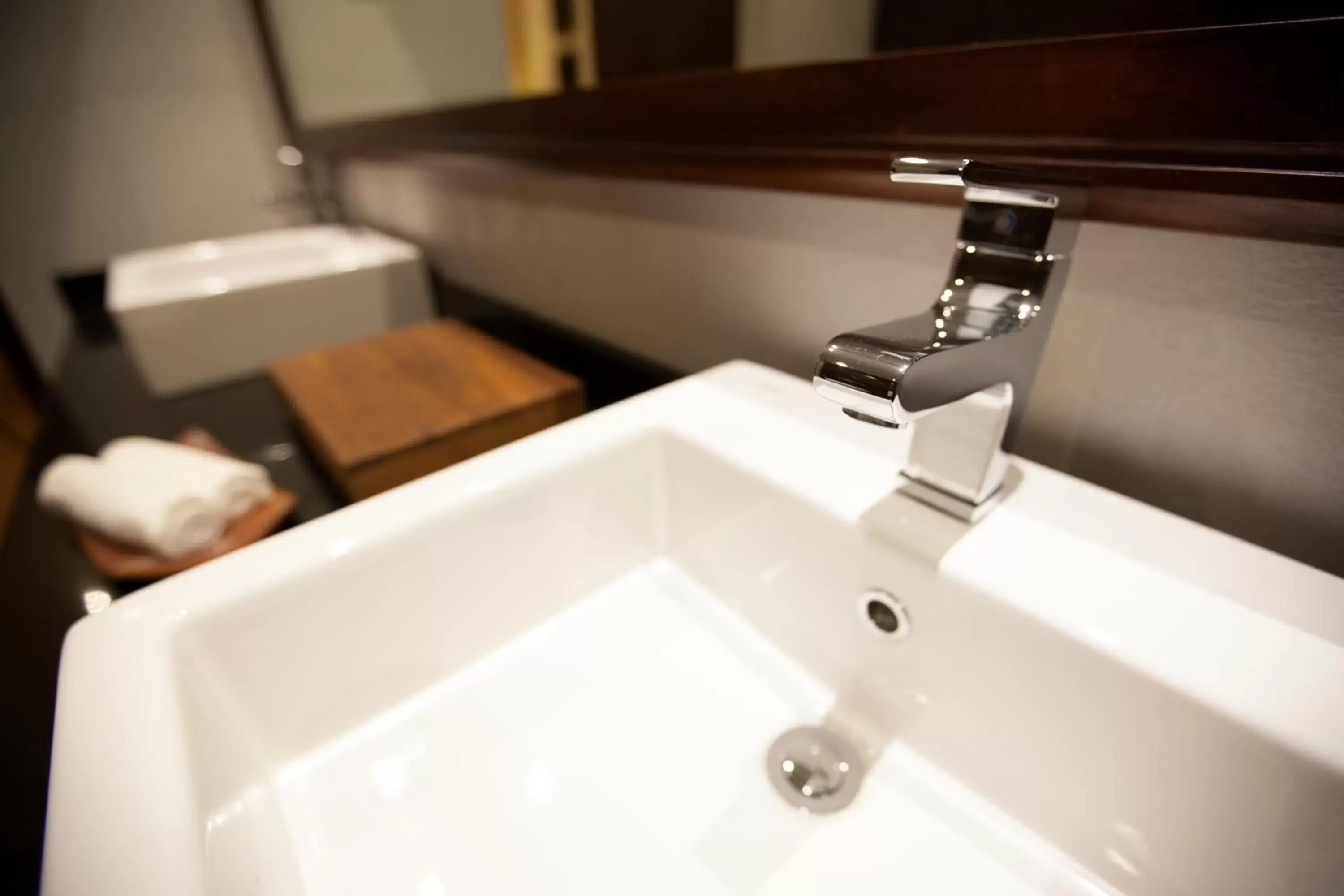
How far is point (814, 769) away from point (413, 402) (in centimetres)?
49

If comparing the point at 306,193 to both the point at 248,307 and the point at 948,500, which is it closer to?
the point at 248,307

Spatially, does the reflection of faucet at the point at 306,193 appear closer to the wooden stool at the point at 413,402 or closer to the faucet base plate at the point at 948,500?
the wooden stool at the point at 413,402

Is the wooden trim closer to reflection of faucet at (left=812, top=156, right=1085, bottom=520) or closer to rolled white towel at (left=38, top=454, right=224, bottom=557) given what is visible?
reflection of faucet at (left=812, top=156, right=1085, bottom=520)

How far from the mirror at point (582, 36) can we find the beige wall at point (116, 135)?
233 mm

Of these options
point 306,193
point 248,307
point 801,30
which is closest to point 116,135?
point 306,193

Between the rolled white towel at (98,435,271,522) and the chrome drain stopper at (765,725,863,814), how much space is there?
19.3 inches

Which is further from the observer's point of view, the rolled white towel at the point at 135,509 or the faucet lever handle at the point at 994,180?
the rolled white towel at the point at 135,509

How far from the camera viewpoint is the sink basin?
870 millimetres

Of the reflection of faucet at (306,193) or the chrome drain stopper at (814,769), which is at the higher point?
the reflection of faucet at (306,193)

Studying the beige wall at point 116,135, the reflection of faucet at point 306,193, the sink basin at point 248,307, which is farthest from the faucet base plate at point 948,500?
the beige wall at point 116,135

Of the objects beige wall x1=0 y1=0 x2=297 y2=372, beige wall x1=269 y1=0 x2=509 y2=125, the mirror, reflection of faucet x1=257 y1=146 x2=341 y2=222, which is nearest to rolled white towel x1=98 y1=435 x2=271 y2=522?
the mirror

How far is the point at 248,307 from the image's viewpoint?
3.02 ft

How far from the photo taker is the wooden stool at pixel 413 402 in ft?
1.79

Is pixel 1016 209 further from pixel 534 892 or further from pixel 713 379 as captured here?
pixel 534 892
